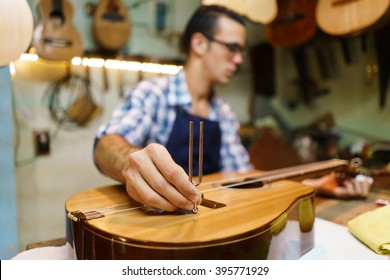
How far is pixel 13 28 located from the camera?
2.22 feet

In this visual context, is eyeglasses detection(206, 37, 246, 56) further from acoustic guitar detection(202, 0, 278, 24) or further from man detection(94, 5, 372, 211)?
acoustic guitar detection(202, 0, 278, 24)

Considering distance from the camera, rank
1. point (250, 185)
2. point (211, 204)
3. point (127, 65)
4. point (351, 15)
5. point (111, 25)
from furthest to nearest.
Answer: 1. point (127, 65)
2. point (111, 25)
3. point (351, 15)
4. point (250, 185)
5. point (211, 204)

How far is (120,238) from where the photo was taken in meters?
0.46

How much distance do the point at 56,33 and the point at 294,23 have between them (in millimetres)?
1450

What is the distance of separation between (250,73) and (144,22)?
1.10m

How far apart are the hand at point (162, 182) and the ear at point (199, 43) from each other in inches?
30.4

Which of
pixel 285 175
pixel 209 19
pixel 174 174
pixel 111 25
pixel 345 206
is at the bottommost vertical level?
pixel 345 206

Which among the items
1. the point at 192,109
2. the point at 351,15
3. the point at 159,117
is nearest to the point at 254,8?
the point at 351,15

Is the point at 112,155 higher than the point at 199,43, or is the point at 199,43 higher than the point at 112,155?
the point at 199,43

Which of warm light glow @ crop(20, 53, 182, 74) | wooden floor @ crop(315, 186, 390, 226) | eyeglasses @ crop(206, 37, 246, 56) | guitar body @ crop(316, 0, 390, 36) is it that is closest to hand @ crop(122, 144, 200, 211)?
wooden floor @ crop(315, 186, 390, 226)

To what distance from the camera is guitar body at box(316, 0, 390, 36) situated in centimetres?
153

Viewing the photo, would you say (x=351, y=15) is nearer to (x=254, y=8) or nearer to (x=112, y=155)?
(x=254, y=8)

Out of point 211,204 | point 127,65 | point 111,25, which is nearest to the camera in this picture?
point 211,204

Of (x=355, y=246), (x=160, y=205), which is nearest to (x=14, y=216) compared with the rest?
(x=160, y=205)
